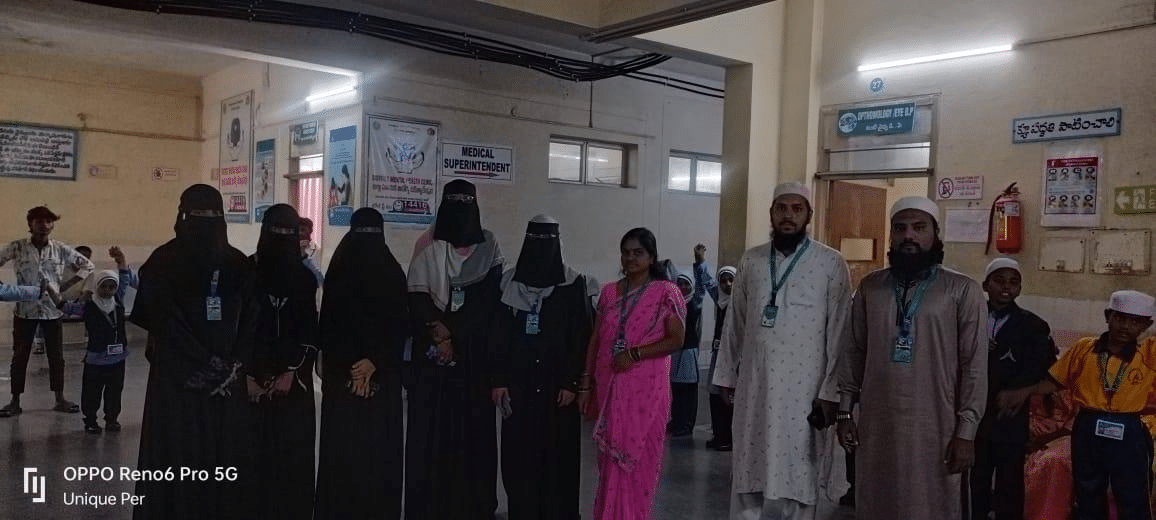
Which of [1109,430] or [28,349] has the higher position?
[1109,430]

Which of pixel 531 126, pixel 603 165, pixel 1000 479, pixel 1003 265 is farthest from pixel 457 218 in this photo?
pixel 603 165

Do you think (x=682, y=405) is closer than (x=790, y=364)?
No

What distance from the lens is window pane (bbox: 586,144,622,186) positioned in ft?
30.9

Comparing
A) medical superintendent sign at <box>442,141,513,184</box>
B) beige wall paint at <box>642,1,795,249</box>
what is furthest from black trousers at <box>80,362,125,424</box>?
beige wall paint at <box>642,1,795,249</box>

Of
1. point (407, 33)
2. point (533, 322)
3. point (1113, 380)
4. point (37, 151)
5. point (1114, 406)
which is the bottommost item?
point (1114, 406)

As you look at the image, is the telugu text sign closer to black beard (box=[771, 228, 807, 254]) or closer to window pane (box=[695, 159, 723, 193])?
black beard (box=[771, 228, 807, 254])

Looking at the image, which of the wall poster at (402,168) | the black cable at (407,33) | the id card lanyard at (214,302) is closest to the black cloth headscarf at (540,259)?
the id card lanyard at (214,302)

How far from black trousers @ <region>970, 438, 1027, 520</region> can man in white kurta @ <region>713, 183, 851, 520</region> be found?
1.17 metres

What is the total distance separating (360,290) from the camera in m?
3.59

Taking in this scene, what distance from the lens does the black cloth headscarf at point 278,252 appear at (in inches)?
138

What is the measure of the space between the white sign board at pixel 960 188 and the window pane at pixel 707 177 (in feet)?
16.6

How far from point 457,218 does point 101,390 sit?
3673 mm

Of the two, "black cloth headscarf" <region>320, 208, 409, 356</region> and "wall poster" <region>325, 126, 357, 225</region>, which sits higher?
"wall poster" <region>325, 126, 357, 225</region>

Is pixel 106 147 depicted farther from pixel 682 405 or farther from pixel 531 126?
pixel 682 405
